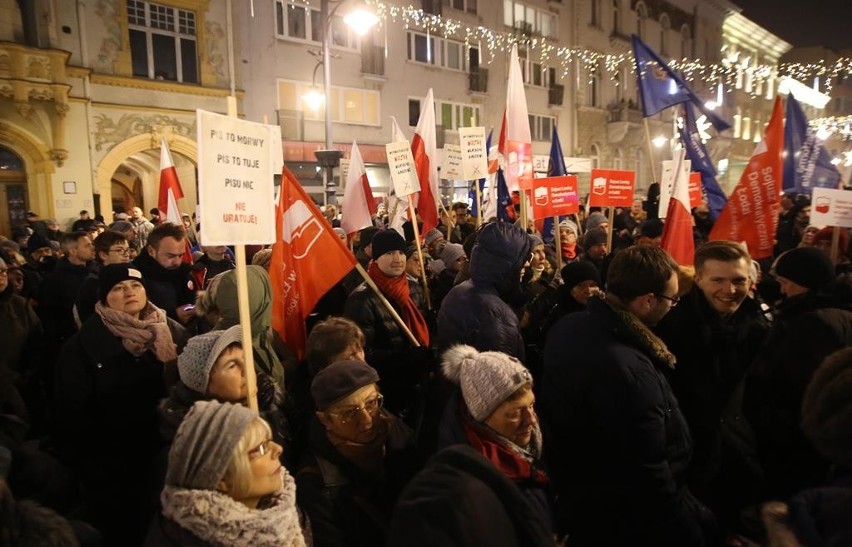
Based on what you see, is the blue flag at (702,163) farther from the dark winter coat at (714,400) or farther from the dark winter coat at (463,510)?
the dark winter coat at (463,510)

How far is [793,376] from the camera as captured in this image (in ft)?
8.86

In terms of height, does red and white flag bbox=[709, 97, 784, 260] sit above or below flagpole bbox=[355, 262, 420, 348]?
above

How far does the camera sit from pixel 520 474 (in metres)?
2.05

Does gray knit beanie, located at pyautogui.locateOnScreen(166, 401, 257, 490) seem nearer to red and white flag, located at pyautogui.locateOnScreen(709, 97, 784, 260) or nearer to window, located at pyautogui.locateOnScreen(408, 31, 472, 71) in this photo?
red and white flag, located at pyautogui.locateOnScreen(709, 97, 784, 260)

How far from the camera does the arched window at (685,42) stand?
3806 cm

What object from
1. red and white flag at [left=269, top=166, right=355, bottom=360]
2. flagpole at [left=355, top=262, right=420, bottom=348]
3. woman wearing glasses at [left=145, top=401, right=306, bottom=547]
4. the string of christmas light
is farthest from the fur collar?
the string of christmas light

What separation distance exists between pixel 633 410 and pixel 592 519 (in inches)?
20.9

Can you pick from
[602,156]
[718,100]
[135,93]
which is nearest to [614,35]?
[602,156]

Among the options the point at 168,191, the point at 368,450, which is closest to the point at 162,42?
the point at 168,191

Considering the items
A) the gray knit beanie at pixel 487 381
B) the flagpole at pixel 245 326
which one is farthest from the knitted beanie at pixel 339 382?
the gray knit beanie at pixel 487 381

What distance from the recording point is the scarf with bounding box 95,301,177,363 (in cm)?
301

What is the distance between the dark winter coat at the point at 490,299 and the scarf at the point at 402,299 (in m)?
0.81

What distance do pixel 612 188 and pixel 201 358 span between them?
6.29 metres

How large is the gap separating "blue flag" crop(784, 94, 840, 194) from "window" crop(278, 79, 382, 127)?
15.0 metres
